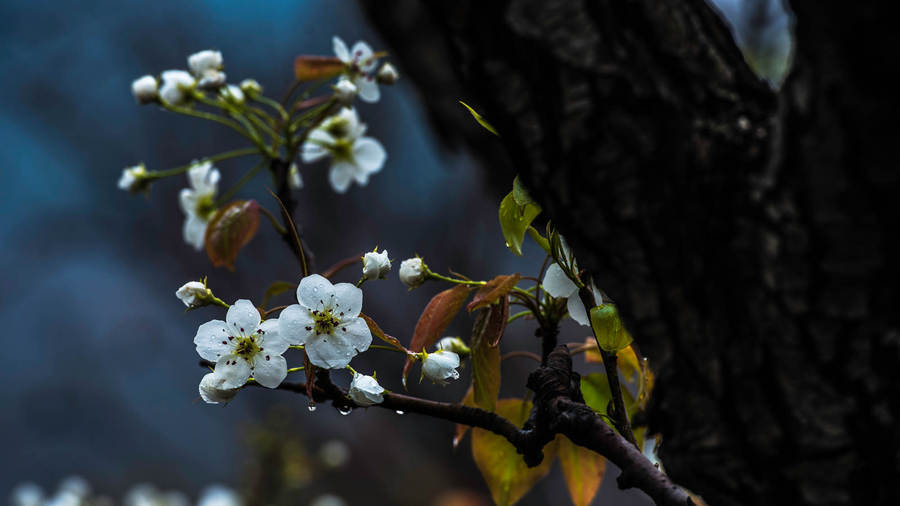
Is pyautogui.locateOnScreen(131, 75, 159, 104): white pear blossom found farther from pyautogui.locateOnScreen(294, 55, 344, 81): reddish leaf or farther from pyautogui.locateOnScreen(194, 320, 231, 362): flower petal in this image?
pyautogui.locateOnScreen(194, 320, 231, 362): flower petal

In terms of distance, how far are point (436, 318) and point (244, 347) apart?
4.8 inches

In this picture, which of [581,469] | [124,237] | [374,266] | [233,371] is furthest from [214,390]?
[124,237]

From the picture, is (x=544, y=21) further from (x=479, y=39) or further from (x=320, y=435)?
(x=320, y=435)

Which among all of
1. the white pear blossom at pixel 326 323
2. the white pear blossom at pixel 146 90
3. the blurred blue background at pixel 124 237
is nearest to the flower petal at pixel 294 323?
the white pear blossom at pixel 326 323

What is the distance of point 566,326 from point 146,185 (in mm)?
2064

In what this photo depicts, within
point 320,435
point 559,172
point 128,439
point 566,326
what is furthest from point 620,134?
point 128,439

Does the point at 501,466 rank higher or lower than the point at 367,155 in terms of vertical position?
lower

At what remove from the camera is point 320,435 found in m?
3.36

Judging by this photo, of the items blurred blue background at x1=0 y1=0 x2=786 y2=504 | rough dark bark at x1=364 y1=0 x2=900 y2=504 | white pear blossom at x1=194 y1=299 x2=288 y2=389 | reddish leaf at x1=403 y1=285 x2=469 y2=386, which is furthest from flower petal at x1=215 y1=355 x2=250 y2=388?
blurred blue background at x1=0 y1=0 x2=786 y2=504

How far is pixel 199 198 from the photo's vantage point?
0.71 m

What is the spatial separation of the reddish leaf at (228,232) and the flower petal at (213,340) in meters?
0.16

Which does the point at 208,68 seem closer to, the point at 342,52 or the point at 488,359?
the point at 342,52

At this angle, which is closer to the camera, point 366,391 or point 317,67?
point 366,391

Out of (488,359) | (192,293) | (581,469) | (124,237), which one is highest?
(192,293)
